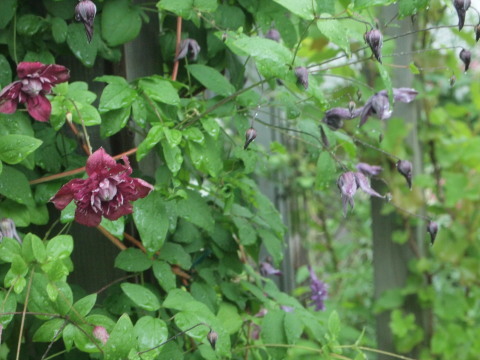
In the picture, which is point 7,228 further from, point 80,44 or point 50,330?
point 80,44

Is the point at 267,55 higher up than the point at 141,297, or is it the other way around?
the point at 267,55

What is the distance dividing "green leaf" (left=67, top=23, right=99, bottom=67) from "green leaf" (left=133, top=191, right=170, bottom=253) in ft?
0.86

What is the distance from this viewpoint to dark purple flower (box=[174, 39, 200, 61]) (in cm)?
127

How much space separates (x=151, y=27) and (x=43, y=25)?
0.21 m

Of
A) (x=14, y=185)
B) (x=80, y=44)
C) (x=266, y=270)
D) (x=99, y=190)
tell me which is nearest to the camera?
(x=99, y=190)

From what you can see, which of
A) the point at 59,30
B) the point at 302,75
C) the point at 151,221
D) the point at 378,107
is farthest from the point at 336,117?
the point at 59,30

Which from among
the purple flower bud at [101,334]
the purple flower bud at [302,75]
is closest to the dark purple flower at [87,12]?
the purple flower bud at [302,75]

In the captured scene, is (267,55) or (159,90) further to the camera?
(159,90)

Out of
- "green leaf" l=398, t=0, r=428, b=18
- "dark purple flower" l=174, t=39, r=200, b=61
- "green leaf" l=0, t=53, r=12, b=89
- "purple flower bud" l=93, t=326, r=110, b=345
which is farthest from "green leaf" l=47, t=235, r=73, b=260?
"green leaf" l=398, t=0, r=428, b=18

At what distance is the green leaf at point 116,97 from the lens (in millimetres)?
1100

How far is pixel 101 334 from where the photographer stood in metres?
0.97

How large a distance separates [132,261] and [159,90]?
278mm

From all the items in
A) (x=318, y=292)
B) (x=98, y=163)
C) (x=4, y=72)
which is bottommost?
(x=318, y=292)

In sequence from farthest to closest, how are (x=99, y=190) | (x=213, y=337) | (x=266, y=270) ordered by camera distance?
(x=266, y=270), (x=213, y=337), (x=99, y=190)
